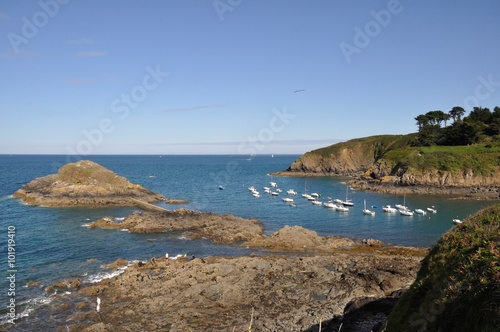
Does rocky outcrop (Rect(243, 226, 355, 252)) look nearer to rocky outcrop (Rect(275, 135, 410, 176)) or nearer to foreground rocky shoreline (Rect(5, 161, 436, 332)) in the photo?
foreground rocky shoreline (Rect(5, 161, 436, 332))

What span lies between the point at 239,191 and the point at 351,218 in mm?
43006

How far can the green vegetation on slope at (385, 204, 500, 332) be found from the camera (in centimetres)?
1045

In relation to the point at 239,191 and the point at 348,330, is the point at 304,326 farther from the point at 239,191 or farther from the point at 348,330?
the point at 239,191

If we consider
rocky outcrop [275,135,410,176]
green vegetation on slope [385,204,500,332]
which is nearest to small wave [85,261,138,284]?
green vegetation on slope [385,204,500,332]

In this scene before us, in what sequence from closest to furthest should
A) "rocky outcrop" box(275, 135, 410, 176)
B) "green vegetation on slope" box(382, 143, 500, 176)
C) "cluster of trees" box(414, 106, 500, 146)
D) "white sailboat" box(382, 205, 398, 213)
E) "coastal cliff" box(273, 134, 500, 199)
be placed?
"white sailboat" box(382, 205, 398, 213) → "coastal cliff" box(273, 134, 500, 199) → "green vegetation on slope" box(382, 143, 500, 176) → "cluster of trees" box(414, 106, 500, 146) → "rocky outcrop" box(275, 135, 410, 176)

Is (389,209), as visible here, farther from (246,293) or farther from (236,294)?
Answer: (236,294)

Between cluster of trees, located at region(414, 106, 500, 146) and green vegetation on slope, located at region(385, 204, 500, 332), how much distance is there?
358ft

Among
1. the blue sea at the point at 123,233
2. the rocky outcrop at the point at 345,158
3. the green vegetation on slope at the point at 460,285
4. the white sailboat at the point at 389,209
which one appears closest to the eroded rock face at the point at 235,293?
the blue sea at the point at 123,233

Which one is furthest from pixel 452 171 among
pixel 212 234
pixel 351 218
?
pixel 212 234

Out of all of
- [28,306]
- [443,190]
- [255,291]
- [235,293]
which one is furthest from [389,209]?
[28,306]

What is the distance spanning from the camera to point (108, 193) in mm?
75500

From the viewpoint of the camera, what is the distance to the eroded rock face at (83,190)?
2803 inches

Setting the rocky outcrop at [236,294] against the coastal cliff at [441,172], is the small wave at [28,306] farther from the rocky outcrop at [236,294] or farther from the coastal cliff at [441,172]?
the coastal cliff at [441,172]

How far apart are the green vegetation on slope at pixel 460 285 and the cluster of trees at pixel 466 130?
109 m
